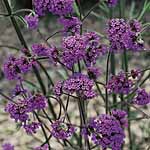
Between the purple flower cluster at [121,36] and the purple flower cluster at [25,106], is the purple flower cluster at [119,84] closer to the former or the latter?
the purple flower cluster at [121,36]

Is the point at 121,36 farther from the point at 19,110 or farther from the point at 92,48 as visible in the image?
the point at 19,110

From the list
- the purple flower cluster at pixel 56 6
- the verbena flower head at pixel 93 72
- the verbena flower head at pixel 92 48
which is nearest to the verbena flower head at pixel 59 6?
the purple flower cluster at pixel 56 6

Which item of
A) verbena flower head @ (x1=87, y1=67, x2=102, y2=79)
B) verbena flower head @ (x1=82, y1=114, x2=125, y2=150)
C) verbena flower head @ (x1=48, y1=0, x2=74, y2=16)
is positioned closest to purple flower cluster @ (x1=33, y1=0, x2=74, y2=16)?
verbena flower head @ (x1=48, y1=0, x2=74, y2=16)

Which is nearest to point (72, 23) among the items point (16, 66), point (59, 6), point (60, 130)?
point (59, 6)

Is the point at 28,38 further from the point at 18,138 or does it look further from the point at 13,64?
the point at 13,64

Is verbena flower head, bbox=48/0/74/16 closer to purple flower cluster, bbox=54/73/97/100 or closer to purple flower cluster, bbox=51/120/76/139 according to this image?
purple flower cluster, bbox=54/73/97/100

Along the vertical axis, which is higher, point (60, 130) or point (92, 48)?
point (92, 48)
